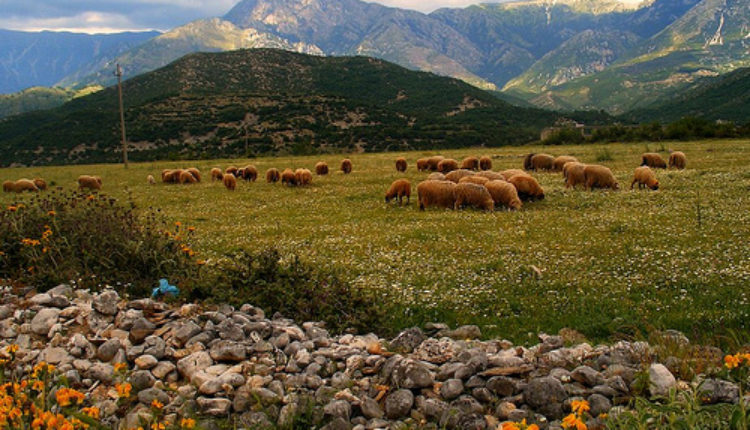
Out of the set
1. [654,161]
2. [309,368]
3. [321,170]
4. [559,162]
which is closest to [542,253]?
[309,368]

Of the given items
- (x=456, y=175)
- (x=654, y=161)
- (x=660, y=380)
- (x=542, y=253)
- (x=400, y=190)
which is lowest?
(x=542, y=253)

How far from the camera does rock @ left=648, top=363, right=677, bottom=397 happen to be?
5117 mm

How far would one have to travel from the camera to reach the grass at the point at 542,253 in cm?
841

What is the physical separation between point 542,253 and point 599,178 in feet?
47.4

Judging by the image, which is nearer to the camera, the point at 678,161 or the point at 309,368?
the point at 309,368

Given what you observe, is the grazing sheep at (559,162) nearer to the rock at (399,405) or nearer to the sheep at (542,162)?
the sheep at (542,162)

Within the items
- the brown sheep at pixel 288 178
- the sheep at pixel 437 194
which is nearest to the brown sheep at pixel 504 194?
the sheep at pixel 437 194

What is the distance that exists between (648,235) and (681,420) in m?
10.1

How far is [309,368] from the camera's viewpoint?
256 inches

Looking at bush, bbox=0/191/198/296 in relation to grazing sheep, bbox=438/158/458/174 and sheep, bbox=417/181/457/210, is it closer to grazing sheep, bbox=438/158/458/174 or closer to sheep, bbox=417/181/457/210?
sheep, bbox=417/181/457/210

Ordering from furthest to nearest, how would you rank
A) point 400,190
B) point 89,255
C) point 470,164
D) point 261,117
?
point 261,117, point 470,164, point 400,190, point 89,255

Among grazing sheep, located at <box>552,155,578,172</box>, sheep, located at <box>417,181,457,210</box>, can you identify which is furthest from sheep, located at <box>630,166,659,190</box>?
grazing sheep, located at <box>552,155,578,172</box>

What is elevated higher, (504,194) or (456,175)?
(456,175)

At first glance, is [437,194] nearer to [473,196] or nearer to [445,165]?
[473,196]
